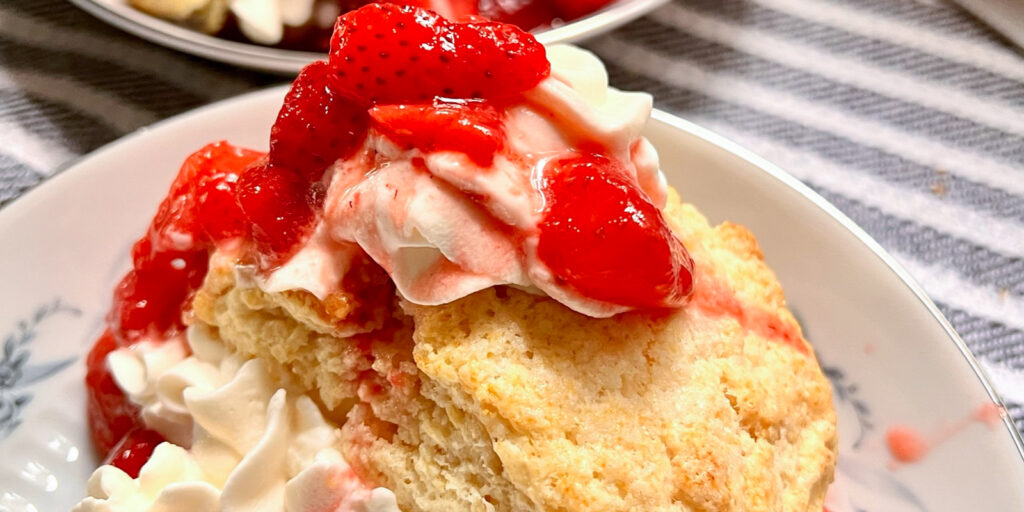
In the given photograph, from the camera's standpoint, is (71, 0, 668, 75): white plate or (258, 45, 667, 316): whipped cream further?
(71, 0, 668, 75): white plate

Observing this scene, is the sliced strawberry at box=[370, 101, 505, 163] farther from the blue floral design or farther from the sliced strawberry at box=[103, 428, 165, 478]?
the blue floral design

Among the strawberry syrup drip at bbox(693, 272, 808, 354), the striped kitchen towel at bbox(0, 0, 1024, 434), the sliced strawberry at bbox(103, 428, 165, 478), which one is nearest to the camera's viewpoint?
the strawberry syrup drip at bbox(693, 272, 808, 354)

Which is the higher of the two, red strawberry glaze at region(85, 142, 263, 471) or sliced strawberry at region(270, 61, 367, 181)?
sliced strawberry at region(270, 61, 367, 181)

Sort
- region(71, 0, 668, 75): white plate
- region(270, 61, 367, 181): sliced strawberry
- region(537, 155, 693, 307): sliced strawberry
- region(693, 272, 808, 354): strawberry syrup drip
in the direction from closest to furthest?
region(537, 155, 693, 307): sliced strawberry
region(270, 61, 367, 181): sliced strawberry
region(693, 272, 808, 354): strawberry syrup drip
region(71, 0, 668, 75): white plate

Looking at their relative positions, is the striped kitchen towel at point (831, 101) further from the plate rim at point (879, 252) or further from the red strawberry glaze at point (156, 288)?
the red strawberry glaze at point (156, 288)

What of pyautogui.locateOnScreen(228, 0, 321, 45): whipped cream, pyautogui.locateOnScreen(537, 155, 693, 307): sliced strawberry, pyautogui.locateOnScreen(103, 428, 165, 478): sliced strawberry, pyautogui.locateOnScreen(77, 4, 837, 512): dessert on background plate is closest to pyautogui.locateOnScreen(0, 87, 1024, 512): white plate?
pyautogui.locateOnScreen(103, 428, 165, 478): sliced strawberry

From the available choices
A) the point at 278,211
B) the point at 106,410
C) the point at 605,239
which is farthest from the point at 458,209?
the point at 106,410
